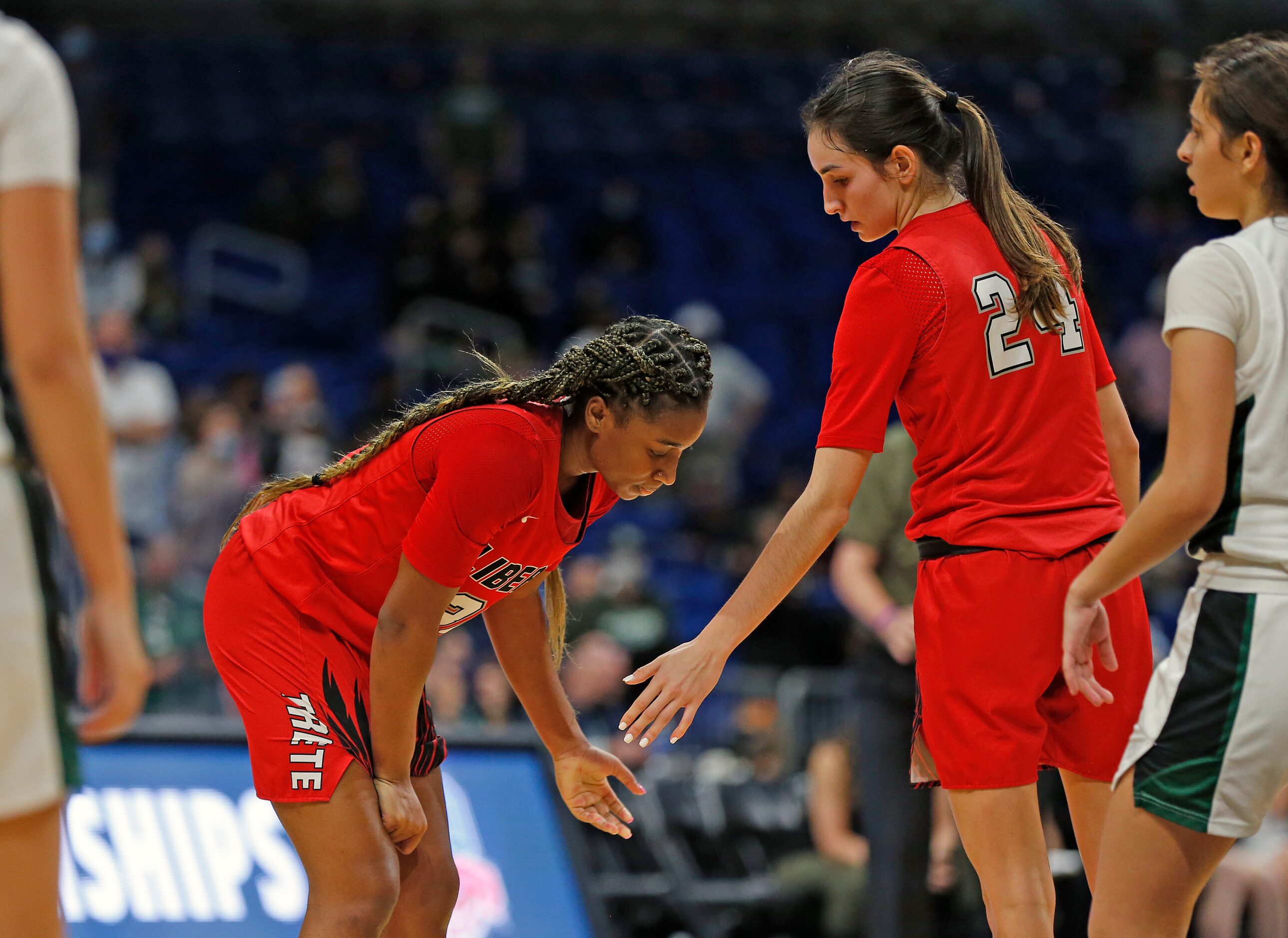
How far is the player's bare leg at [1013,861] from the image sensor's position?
266 cm

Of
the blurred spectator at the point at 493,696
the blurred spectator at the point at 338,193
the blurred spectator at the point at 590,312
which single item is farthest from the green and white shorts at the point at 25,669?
the blurred spectator at the point at 338,193

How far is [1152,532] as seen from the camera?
2.36 meters

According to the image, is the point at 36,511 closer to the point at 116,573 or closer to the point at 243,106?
the point at 116,573

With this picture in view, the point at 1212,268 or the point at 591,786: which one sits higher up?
the point at 1212,268

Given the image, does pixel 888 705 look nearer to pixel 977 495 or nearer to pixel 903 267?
pixel 977 495

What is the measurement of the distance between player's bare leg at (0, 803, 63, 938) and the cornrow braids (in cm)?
142

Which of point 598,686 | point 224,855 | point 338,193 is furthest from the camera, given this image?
point 338,193

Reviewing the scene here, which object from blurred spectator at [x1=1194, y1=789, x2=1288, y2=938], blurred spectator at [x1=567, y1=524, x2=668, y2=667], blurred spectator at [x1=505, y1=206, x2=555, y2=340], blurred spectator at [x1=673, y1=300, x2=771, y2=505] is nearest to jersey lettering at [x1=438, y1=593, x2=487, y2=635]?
blurred spectator at [x1=1194, y1=789, x2=1288, y2=938]

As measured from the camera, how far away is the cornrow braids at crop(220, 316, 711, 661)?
2.91 metres

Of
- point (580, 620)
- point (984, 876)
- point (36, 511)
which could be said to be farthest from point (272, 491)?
point (580, 620)

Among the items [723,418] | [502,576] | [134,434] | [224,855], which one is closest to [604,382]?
[502,576]

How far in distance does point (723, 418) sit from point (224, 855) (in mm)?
6076

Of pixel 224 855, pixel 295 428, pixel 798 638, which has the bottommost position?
pixel 798 638

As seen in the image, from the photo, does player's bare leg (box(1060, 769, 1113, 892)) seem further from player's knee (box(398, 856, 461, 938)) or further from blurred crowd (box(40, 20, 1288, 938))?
blurred crowd (box(40, 20, 1288, 938))
